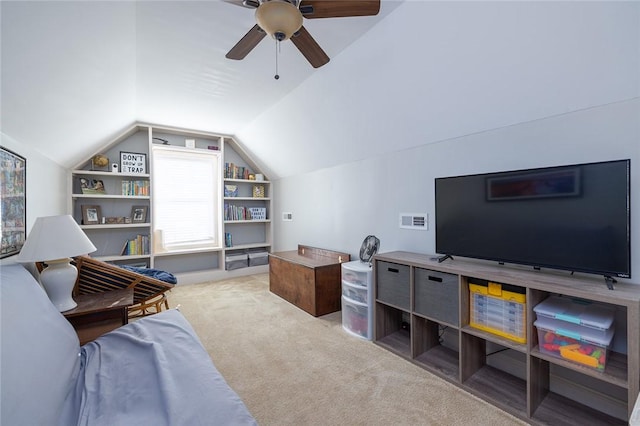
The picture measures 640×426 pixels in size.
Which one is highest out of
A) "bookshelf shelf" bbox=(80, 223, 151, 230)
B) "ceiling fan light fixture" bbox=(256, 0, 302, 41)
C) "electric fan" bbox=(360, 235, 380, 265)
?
"ceiling fan light fixture" bbox=(256, 0, 302, 41)

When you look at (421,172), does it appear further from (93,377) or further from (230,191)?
(230,191)

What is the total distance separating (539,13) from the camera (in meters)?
1.44

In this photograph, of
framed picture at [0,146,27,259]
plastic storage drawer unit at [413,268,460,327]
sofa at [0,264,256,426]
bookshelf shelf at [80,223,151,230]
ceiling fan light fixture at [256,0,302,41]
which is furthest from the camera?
bookshelf shelf at [80,223,151,230]

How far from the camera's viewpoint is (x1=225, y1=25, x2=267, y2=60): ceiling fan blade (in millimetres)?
1600

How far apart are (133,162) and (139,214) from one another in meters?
0.79

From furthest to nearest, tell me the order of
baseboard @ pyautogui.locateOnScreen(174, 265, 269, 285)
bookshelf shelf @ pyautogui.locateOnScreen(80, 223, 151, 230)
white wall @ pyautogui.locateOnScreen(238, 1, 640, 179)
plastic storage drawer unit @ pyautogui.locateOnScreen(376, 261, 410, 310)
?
baseboard @ pyautogui.locateOnScreen(174, 265, 269, 285) → bookshelf shelf @ pyautogui.locateOnScreen(80, 223, 151, 230) → plastic storage drawer unit @ pyautogui.locateOnScreen(376, 261, 410, 310) → white wall @ pyautogui.locateOnScreen(238, 1, 640, 179)

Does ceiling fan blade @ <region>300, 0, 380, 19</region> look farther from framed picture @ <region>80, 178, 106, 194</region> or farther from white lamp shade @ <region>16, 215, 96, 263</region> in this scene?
framed picture @ <region>80, 178, 106, 194</region>

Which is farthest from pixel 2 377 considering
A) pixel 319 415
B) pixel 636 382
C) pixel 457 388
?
pixel 636 382

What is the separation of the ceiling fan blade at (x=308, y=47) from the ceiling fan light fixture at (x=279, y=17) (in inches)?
8.8

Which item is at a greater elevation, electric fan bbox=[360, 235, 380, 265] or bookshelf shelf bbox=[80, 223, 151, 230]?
bookshelf shelf bbox=[80, 223, 151, 230]

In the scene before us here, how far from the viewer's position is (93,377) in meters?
1.16

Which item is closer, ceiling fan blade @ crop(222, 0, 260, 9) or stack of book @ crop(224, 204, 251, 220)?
ceiling fan blade @ crop(222, 0, 260, 9)

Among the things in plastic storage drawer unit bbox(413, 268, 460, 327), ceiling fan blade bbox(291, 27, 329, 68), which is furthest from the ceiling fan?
plastic storage drawer unit bbox(413, 268, 460, 327)

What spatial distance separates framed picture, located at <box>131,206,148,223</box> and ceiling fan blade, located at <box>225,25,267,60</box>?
3302 mm
